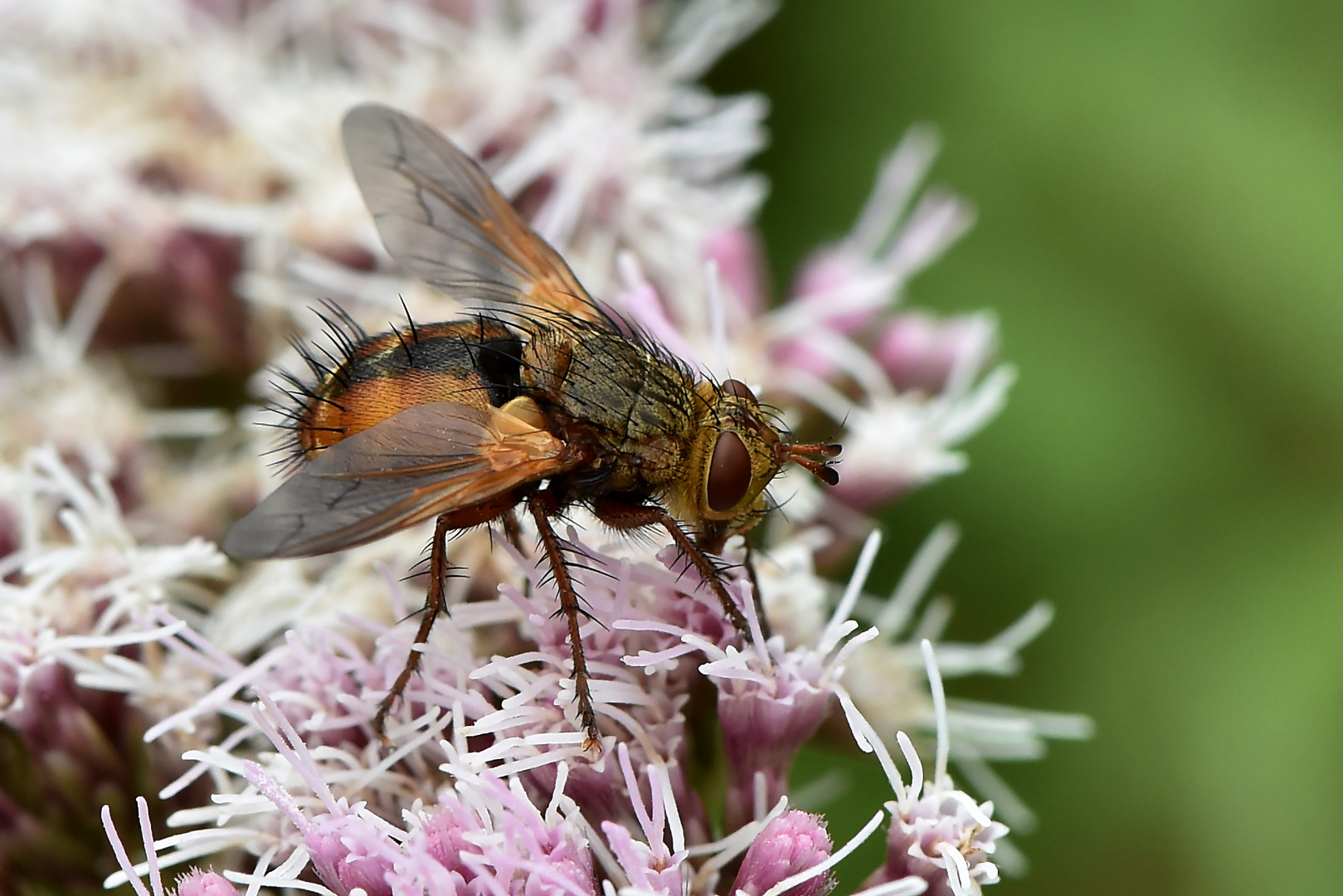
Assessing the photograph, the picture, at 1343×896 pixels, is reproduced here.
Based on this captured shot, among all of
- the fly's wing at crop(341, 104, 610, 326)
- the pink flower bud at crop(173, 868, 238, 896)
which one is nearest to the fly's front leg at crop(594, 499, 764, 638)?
the fly's wing at crop(341, 104, 610, 326)

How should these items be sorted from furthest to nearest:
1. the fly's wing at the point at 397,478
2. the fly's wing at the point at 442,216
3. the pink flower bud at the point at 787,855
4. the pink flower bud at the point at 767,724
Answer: the fly's wing at the point at 442,216, the pink flower bud at the point at 767,724, the pink flower bud at the point at 787,855, the fly's wing at the point at 397,478

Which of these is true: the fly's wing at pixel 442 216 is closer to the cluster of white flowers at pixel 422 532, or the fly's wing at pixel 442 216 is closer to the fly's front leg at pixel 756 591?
the cluster of white flowers at pixel 422 532

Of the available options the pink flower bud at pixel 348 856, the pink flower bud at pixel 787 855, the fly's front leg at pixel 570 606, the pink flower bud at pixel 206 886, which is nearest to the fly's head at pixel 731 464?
the fly's front leg at pixel 570 606

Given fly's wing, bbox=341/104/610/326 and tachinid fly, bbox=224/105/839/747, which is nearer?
tachinid fly, bbox=224/105/839/747

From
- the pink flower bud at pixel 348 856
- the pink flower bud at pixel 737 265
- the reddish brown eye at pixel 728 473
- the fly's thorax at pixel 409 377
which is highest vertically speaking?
the pink flower bud at pixel 737 265

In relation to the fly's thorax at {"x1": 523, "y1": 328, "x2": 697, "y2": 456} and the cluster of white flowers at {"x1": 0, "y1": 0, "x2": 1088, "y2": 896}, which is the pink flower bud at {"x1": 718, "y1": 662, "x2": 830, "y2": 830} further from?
the fly's thorax at {"x1": 523, "y1": 328, "x2": 697, "y2": 456}
